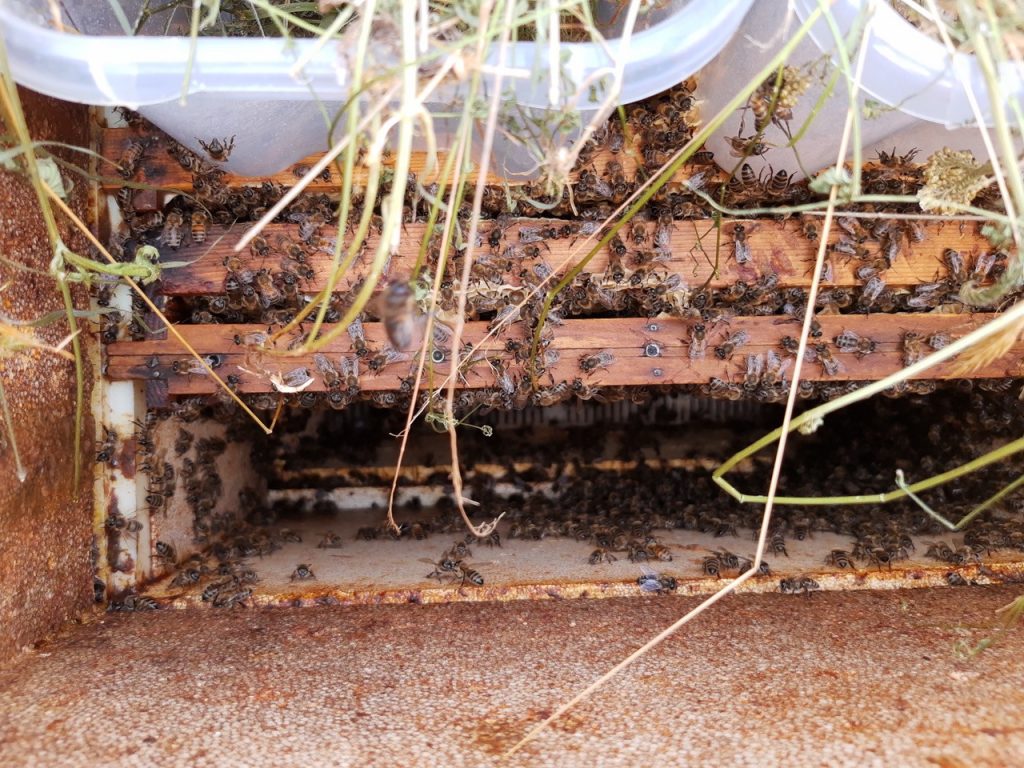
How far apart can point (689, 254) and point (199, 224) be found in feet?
5.67

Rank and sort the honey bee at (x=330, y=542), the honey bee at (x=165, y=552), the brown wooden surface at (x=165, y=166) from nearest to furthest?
1. the brown wooden surface at (x=165, y=166)
2. the honey bee at (x=165, y=552)
3. the honey bee at (x=330, y=542)

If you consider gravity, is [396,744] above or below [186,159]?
below

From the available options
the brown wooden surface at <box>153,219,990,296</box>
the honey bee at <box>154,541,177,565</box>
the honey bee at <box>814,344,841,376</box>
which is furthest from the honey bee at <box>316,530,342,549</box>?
the honey bee at <box>814,344,841,376</box>

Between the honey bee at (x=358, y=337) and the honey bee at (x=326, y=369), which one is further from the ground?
the honey bee at (x=358, y=337)

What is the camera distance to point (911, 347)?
105 inches

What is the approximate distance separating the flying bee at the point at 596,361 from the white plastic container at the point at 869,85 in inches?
Result: 30.0

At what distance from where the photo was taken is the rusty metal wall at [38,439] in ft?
6.98

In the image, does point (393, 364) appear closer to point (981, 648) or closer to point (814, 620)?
point (814, 620)

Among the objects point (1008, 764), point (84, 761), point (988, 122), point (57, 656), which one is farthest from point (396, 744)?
point (988, 122)

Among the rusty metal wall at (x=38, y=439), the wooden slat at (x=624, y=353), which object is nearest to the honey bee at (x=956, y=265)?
the wooden slat at (x=624, y=353)

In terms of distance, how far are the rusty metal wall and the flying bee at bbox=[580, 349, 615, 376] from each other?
5.81 feet

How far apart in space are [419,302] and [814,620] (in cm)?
167

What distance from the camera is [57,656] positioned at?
2.20m

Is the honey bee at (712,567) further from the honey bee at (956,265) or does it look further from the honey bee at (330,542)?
the honey bee at (330,542)
